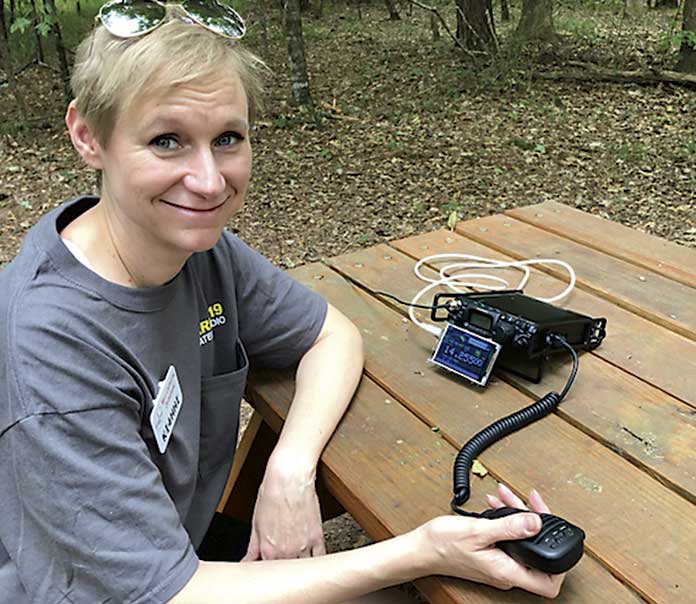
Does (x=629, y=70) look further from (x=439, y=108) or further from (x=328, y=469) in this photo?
(x=328, y=469)

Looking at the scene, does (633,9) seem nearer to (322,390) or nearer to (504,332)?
(504,332)

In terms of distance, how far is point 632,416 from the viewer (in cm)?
121

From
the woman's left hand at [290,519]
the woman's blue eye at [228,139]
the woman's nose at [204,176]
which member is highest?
the woman's blue eye at [228,139]

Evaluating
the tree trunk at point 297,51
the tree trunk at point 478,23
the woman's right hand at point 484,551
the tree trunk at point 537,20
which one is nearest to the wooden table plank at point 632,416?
the woman's right hand at point 484,551

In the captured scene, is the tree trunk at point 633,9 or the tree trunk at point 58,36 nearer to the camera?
the tree trunk at point 58,36

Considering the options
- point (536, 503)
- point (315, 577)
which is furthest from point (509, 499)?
point (315, 577)

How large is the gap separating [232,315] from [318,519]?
38 centimetres

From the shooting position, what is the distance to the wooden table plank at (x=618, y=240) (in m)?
1.73

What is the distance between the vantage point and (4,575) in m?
0.98

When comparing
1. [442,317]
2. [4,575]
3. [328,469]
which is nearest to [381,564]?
[328,469]

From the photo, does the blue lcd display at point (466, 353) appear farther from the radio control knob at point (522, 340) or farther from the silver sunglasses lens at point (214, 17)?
the silver sunglasses lens at point (214, 17)

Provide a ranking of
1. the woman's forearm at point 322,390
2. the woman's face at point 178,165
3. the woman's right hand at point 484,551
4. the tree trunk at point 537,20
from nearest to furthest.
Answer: the woman's right hand at point 484,551 → the woman's face at point 178,165 → the woman's forearm at point 322,390 → the tree trunk at point 537,20

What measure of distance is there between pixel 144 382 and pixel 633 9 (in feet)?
37.0

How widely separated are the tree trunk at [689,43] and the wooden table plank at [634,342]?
5.13 metres
